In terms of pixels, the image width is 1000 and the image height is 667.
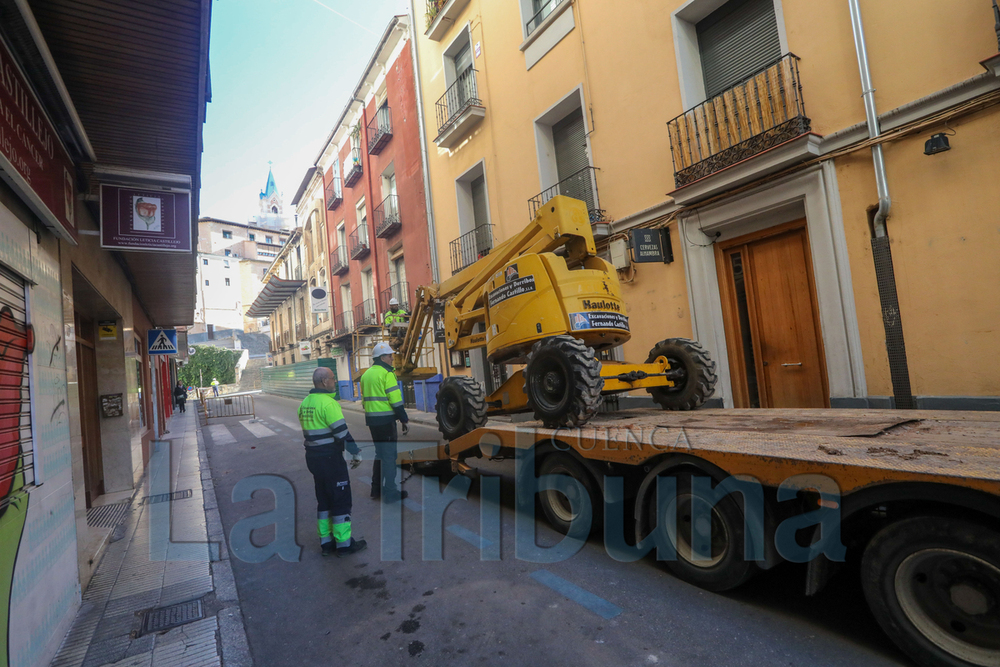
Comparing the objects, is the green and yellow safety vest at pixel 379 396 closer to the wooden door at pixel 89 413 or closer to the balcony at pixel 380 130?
the wooden door at pixel 89 413

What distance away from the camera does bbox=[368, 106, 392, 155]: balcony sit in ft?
61.4

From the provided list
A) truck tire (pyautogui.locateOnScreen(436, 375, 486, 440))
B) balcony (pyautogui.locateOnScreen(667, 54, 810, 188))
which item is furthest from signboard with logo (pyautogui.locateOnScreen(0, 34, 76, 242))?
balcony (pyautogui.locateOnScreen(667, 54, 810, 188))

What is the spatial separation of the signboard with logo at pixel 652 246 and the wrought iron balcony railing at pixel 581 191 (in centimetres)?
131

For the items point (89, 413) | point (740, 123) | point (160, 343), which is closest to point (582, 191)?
point (740, 123)

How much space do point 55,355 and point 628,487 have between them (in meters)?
4.43

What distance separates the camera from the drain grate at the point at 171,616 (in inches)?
138

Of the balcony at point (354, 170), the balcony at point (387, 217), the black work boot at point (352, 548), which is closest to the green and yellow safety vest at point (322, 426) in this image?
the black work boot at point (352, 548)

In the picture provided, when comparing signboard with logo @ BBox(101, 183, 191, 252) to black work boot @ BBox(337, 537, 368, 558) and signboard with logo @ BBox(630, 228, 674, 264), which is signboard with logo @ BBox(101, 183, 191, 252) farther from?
signboard with logo @ BBox(630, 228, 674, 264)

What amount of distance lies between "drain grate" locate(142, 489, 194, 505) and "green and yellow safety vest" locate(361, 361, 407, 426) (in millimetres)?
3237

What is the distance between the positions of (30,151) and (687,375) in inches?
235

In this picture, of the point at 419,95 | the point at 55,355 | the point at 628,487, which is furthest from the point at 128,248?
the point at 419,95

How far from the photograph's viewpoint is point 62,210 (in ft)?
14.5

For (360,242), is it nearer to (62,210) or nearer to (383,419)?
(383,419)

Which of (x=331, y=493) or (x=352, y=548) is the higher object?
(x=331, y=493)
